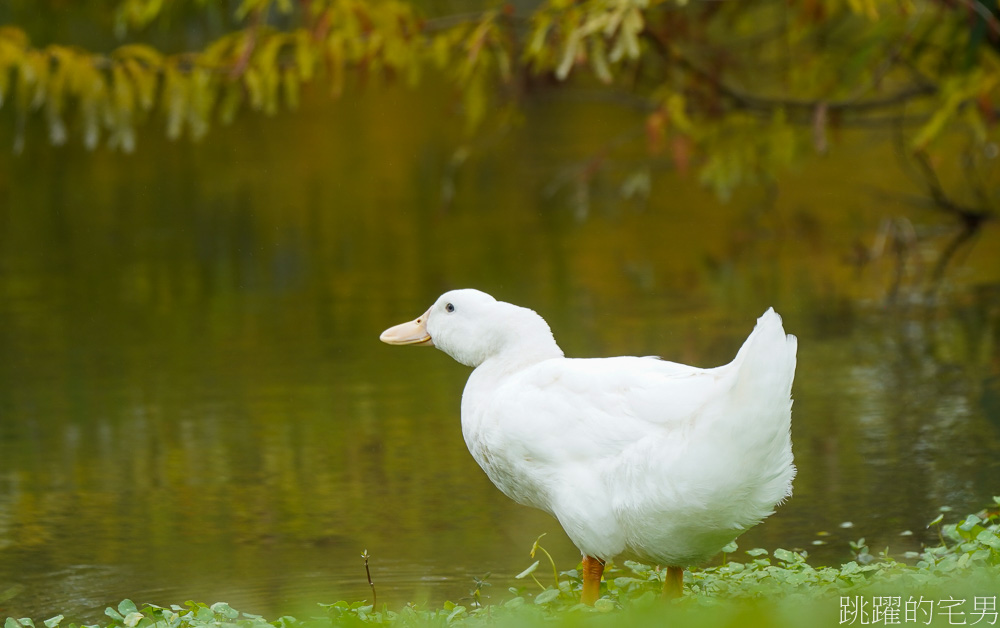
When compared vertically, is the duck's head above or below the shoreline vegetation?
above

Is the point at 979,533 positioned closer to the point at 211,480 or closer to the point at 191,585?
the point at 191,585

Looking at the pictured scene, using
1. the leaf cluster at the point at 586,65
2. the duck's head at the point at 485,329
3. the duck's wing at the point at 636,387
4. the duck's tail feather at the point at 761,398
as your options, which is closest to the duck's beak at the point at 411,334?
the duck's head at the point at 485,329

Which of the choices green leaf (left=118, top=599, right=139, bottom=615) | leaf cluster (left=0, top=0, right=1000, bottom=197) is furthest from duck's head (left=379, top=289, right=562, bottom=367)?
leaf cluster (left=0, top=0, right=1000, bottom=197)

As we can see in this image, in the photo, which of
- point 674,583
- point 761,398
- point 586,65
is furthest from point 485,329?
point 586,65

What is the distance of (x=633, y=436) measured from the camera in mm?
4840

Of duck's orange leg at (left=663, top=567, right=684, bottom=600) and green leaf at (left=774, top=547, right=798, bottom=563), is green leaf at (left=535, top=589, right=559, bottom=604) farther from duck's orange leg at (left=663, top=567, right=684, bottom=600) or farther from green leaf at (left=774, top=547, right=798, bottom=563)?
green leaf at (left=774, top=547, right=798, bottom=563)

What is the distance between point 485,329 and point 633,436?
99 centimetres

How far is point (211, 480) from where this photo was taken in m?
7.65

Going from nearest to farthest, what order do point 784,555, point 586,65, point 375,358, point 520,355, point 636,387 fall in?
point 636,387 → point 784,555 → point 520,355 → point 375,358 → point 586,65

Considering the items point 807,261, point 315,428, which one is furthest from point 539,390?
point 807,261

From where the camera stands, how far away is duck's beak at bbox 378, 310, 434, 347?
6.04 meters

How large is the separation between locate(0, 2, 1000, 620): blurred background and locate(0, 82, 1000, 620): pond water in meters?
0.03

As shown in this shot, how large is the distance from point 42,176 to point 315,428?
16510mm

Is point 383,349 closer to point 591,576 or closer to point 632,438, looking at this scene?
point 591,576
